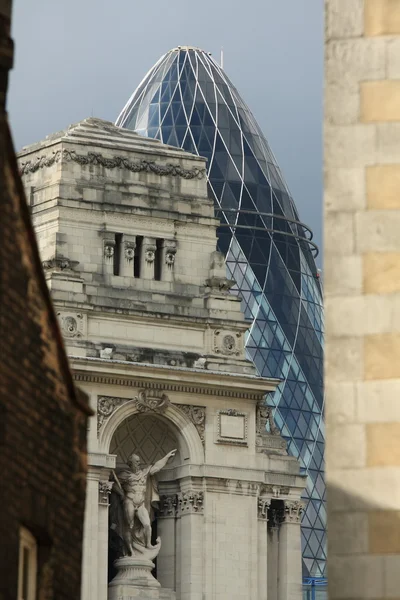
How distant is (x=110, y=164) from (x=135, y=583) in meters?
15.2

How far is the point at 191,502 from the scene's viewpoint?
87.3 metres

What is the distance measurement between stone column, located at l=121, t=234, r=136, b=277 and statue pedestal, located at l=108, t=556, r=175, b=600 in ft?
32.4

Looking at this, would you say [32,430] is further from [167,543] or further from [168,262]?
[168,262]

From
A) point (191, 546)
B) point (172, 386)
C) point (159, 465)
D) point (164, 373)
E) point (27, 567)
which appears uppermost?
point (164, 373)

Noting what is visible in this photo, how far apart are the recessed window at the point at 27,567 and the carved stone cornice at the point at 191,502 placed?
188ft

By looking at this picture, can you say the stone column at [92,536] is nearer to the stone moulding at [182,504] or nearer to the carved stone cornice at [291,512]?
the stone moulding at [182,504]

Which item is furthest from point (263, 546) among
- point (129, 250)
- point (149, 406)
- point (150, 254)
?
point (129, 250)

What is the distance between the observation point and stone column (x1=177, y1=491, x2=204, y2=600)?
284ft

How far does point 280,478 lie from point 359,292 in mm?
58212

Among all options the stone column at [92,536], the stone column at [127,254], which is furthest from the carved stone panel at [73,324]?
the stone column at [92,536]

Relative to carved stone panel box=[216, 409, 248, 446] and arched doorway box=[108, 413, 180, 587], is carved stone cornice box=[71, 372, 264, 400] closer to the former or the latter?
carved stone panel box=[216, 409, 248, 446]

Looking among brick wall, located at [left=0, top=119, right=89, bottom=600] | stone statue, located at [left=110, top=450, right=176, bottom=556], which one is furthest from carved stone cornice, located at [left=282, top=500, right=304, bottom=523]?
brick wall, located at [left=0, top=119, right=89, bottom=600]

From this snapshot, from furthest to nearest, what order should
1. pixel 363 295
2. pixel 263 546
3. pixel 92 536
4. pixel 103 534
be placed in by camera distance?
pixel 263 546 → pixel 103 534 → pixel 92 536 → pixel 363 295

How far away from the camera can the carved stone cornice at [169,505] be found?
88000mm
